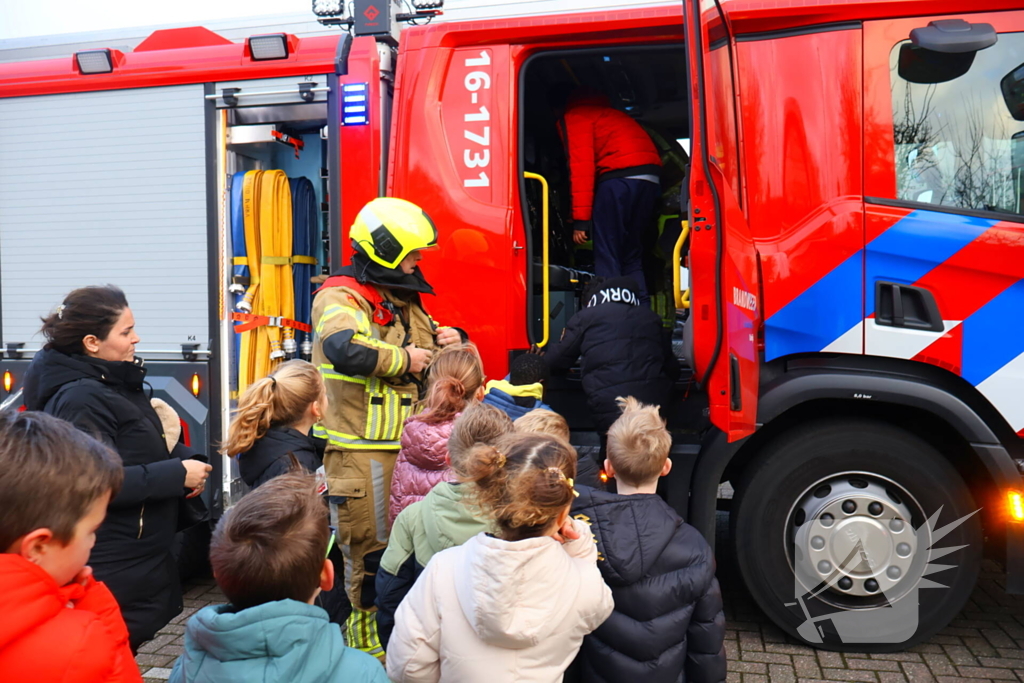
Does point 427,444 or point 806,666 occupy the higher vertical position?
point 427,444

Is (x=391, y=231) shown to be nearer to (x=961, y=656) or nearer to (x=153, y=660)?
(x=153, y=660)

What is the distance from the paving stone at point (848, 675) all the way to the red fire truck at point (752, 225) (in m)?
0.14

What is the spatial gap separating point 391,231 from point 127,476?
137cm

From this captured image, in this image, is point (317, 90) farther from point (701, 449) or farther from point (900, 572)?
point (900, 572)

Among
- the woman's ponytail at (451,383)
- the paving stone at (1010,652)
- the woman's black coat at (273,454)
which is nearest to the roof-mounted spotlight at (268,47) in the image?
the woman's ponytail at (451,383)

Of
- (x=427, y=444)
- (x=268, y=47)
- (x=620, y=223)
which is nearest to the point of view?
(x=427, y=444)

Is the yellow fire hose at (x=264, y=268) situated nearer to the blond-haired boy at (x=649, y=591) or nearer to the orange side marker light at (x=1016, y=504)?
the blond-haired boy at (x=649, y=591)

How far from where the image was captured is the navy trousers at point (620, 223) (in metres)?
4.44

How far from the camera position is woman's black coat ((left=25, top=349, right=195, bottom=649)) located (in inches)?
93.0

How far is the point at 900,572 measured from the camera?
3250mm

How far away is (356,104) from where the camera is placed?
3.67 m

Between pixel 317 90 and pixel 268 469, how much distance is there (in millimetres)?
1824

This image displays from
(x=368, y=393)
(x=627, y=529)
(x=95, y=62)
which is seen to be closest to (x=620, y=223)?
(x=368, y=393)

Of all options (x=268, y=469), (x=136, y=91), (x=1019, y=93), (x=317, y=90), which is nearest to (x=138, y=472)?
(x=268, y=469)
